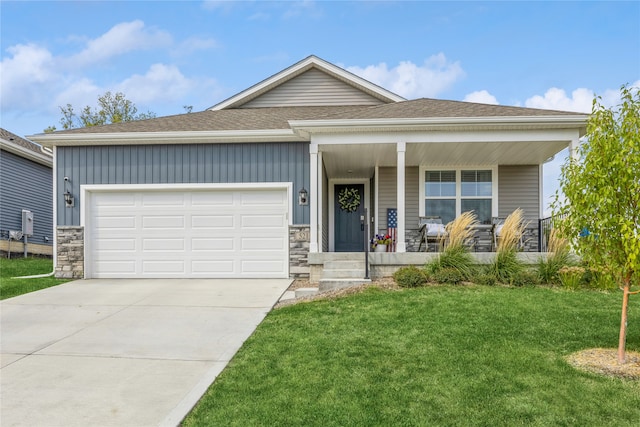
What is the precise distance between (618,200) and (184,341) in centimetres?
444

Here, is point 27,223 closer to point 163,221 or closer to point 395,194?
point 163,221

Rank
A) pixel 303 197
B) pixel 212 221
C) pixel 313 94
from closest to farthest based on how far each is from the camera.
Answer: pixel 303 197, pixel 212 221, pixel 313 94

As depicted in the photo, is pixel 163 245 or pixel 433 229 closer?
pixel 433 229

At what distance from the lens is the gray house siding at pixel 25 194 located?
13273 mm

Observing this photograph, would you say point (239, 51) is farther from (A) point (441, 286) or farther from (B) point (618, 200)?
(B) point (618, 200)

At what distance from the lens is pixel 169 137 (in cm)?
916

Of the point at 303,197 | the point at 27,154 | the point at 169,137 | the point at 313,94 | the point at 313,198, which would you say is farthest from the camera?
the point at 27,154

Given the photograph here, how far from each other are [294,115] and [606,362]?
27.7 ft

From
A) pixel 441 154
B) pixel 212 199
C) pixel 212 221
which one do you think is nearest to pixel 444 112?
pixel 441 154

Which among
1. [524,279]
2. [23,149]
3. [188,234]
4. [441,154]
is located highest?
[23,149]

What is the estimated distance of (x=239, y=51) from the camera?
14.8m

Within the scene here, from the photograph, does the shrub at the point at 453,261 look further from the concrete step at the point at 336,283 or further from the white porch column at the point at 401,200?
the concrete step at the point at 336,283

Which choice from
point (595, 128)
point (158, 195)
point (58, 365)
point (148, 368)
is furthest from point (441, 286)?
point (158, 195)

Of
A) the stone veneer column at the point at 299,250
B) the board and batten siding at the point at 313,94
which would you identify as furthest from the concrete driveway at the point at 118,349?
the board and batten siding at the point at 313,94
